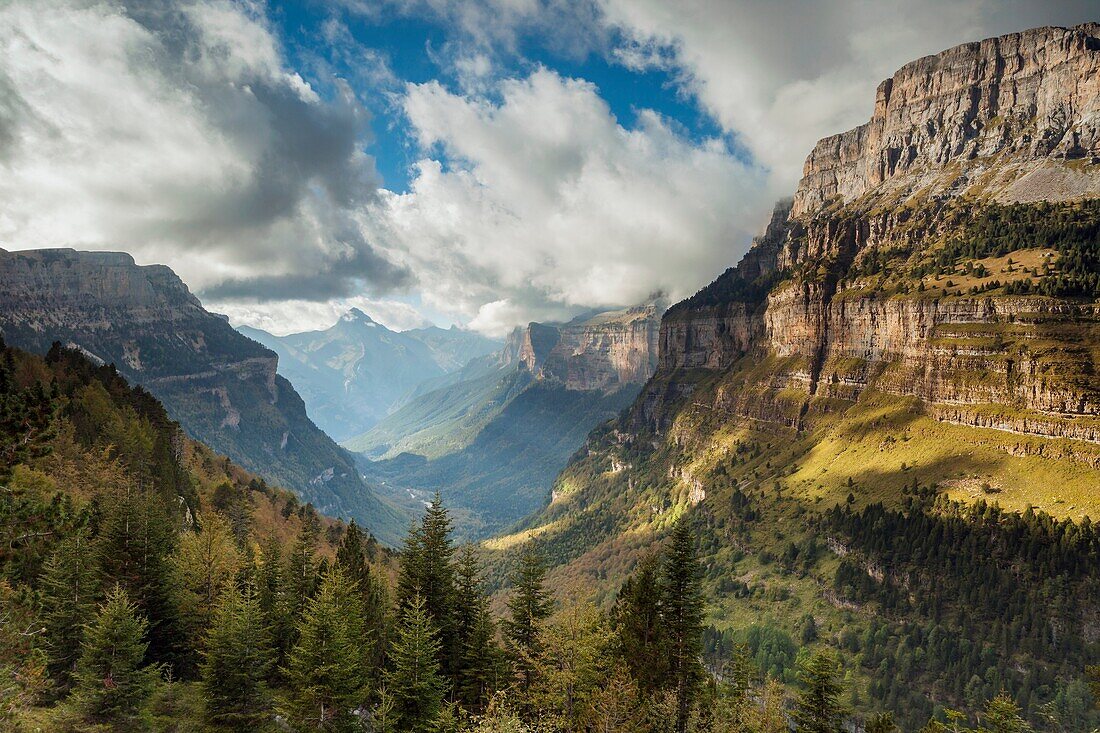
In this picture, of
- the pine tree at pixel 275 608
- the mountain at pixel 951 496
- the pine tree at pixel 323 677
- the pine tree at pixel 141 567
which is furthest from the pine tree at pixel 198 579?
the mountain at pixel 951 496

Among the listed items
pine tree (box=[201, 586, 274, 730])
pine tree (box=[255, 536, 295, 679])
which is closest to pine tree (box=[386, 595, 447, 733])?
pine tree (box=[201, 586, 274, 730])

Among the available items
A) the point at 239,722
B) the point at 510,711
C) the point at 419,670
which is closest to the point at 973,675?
the point at 510,711

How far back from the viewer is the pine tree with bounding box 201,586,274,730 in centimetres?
3800

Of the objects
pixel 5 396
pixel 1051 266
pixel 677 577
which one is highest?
pixel 1051 266

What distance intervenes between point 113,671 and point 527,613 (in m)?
31.2

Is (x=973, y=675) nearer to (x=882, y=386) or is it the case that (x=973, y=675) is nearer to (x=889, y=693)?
(x=889, y=693)

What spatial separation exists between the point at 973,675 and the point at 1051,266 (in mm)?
125439

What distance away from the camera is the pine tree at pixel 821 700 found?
154ft

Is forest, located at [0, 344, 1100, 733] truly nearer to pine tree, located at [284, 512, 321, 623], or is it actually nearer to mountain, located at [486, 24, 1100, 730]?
pine tree, located at [284, 512, 321, 623]

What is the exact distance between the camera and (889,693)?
315 feet

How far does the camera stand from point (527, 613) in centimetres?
4612

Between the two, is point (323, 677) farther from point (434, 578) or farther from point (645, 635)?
point (645, 635)

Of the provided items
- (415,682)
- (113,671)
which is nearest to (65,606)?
(113,671)

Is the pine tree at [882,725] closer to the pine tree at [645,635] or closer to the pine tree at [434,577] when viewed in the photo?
the pine tree at [645,635]
